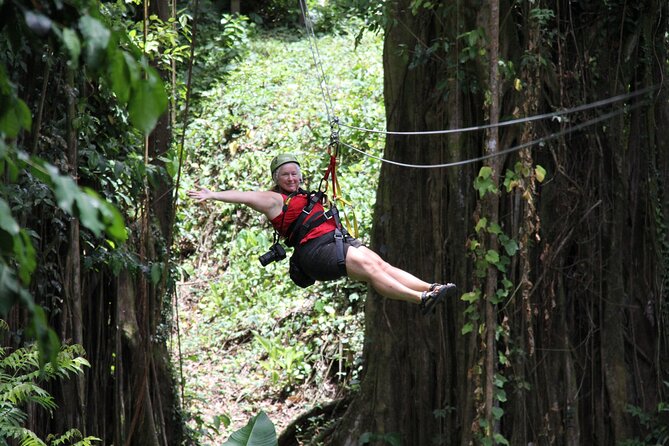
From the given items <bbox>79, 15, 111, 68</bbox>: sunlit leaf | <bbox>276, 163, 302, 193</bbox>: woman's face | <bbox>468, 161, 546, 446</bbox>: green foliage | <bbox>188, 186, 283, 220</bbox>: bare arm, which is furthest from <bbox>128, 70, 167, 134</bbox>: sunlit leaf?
<bbox>468, 161, 546, 446</bbox>: green foliage

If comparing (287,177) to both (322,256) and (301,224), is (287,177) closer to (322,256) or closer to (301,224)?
(301,224)

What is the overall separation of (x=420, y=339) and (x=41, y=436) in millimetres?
2844

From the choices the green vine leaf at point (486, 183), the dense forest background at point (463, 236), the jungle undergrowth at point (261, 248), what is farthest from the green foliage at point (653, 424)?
the jungle undergrowth at point (261, 248)

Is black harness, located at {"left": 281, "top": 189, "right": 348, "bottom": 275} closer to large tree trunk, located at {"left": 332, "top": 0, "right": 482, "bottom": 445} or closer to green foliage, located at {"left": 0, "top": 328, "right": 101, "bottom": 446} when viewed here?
large tree trunk, located at {"left": 332, "top": 0, "right": 482, "bottom": 445}

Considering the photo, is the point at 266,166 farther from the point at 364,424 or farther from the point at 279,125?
the point at 364,424

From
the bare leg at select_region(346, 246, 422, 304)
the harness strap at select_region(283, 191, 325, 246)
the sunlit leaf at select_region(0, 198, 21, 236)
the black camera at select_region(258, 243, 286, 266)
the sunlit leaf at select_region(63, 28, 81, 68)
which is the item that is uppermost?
the harness strap at select_region(283, 191, 325, 246)

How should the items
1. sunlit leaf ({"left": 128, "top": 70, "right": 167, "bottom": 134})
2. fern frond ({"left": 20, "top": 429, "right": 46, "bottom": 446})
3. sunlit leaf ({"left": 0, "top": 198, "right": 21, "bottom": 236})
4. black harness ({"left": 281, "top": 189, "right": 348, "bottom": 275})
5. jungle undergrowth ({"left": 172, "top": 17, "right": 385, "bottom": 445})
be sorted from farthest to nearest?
jungle undergrowth ({"left": 172, "top": 17, "right": 385, "bottom": 445}), black harness ({"left": 281, "top": 189, "right": 348, "bottom": 275}), fern frond ({"left": 20, "top": 429, "right": 46, "bottom": 446}), sunlit leaf ({"left": 128, "top": 70, "right": 167, "bottom": 134}), sunlit leaf ({"left": 0, "top": 198, "right": 21, "bottom": 236})

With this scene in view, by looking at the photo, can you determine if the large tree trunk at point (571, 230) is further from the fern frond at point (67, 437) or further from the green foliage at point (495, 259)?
the fern frond at point (67, 437)

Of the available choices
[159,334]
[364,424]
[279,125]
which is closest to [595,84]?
[364,424]

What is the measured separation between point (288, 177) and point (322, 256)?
569mm

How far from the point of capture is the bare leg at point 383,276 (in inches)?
196

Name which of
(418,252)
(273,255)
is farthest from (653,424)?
(273,255)

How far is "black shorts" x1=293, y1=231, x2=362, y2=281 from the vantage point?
5188mm

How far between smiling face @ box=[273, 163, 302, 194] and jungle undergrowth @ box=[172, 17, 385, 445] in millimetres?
1938
